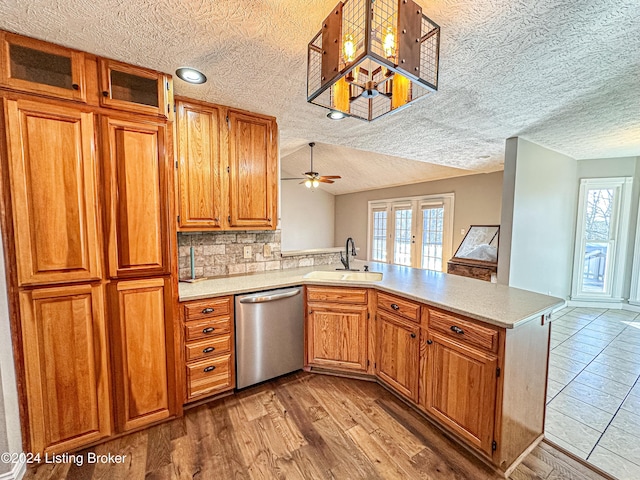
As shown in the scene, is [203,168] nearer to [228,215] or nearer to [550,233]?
[228,215]

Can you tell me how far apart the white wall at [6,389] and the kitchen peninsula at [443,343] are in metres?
0.82

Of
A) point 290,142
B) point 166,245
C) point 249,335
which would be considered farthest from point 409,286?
point 290,142

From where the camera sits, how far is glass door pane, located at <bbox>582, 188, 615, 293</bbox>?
4332mm

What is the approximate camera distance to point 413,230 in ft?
21.5

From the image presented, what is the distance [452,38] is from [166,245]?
6.69 feet

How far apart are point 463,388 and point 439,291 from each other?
622 millimetres

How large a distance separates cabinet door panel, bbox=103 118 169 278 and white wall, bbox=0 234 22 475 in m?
0.45

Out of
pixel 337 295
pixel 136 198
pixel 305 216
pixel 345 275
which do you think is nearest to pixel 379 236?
pixel 305 216

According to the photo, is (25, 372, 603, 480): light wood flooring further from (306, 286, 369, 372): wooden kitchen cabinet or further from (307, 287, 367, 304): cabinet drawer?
(307, 287, 367, 304): cabinet drawer

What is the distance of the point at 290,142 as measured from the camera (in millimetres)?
4953

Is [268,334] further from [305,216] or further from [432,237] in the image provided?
[305,216]

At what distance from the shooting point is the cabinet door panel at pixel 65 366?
4.80 ft

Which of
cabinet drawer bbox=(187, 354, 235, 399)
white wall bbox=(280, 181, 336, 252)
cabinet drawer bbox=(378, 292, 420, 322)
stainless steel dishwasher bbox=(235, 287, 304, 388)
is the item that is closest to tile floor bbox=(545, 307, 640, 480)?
cabinet drawer bbox=(378, 292, 420, 322)

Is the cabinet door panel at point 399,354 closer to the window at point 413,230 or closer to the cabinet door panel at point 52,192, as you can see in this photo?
the cabinet door panel at point 52,192
